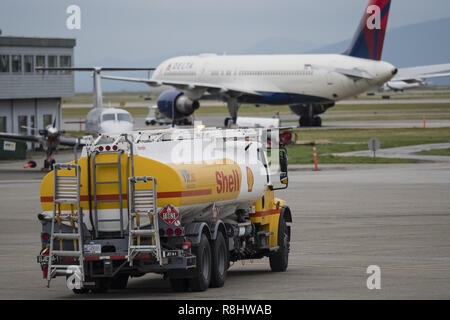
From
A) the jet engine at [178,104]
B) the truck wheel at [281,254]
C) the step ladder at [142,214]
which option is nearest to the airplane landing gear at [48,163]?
the jet engine at [178,104]

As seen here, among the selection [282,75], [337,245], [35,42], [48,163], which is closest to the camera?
[337,245]

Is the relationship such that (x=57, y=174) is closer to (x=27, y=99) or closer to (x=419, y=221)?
(x=419, y=221)

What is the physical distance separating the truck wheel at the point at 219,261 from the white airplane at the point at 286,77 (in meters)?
54.7

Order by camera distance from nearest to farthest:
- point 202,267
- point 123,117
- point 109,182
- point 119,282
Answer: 1. point 109,182
2. point 202,267
3. point 119,282
4. point 123,117

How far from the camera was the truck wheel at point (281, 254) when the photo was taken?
739 inches

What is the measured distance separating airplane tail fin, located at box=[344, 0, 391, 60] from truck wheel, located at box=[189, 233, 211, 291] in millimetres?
56429

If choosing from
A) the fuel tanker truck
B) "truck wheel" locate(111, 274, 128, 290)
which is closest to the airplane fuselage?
"truck wheel" locate(111, 274, 128, 290)

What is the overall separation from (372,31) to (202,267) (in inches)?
2244

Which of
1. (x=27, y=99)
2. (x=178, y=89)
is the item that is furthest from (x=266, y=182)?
(x=178, y=89)

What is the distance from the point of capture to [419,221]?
26.4 metres

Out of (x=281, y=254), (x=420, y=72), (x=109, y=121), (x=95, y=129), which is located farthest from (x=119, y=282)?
(x=420, y=72)

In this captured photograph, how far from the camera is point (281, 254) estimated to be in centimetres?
1886

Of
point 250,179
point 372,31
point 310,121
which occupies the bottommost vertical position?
point 250,179

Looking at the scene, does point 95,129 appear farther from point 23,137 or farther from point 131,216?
point 131,216
